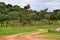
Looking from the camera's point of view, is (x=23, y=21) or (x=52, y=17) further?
(x=52, y=17)

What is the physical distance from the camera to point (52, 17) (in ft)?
331

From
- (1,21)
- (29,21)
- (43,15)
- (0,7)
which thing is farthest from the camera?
(0,7)

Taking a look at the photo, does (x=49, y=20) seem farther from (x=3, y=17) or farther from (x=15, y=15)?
(x=3, y=17)

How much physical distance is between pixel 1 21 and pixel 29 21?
11.6 metres

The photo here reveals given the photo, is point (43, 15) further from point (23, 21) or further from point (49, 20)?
point (23, 21)

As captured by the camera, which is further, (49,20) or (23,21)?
(49,20)

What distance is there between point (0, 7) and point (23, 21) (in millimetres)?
33214

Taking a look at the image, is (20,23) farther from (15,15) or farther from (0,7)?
(0,7)

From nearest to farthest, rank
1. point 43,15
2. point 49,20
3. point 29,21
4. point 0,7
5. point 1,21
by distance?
point 1,21
point 29,21
point 49,20
point 43,15
point 0,7

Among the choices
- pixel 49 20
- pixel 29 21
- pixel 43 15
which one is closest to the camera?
pixel 29 21

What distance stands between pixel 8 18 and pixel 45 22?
60.7 feet

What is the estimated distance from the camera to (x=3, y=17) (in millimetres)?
81938

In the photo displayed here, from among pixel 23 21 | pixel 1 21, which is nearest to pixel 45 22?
pixel 23 21

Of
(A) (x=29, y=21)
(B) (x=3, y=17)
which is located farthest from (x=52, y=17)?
(B) (x=3, y=17)
